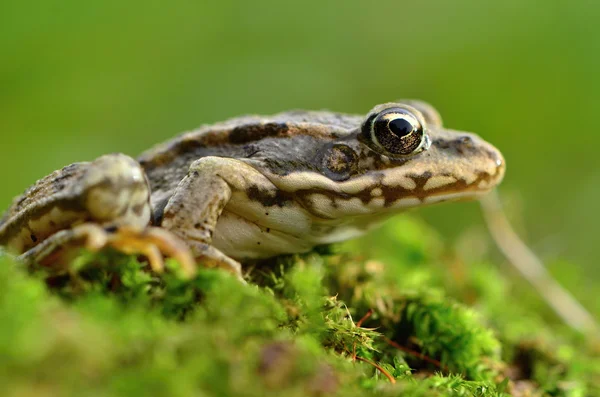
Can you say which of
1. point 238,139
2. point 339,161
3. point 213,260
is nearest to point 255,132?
point 238,139

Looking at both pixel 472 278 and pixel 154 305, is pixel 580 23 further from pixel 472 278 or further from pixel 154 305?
pixel 154 305

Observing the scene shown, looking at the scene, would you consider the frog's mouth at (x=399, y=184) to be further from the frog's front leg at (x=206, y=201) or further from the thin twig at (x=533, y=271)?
the thin twig at (x=533, y=271)

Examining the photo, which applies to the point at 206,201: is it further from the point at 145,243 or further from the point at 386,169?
the point at 386,169

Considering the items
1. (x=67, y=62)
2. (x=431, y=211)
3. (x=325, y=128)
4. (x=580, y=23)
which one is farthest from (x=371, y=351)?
(x=580, y=23)

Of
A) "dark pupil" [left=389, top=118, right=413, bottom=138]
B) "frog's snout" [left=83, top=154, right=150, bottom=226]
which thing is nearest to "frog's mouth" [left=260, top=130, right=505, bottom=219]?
"dark pupil" [left=389, top=118, right=413, bottom=138]

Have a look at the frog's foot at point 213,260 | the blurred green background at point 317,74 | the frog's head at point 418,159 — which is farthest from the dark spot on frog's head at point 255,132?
the blurred green background at point 317,74

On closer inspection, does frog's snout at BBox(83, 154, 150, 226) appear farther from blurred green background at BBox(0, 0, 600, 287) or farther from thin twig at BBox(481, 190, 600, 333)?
blurred green background at BBox(0, 0, 600, 287)
